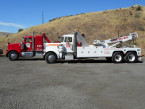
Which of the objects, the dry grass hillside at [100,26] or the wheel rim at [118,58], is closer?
the wheel rim at [118,58]

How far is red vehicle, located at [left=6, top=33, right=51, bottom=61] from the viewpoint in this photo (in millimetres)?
16750

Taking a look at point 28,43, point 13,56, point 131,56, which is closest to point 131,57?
point 131,56

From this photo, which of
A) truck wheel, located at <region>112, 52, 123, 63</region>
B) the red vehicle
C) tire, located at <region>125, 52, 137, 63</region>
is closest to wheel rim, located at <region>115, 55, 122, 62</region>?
truck wheel, located at <region>112, 52, 123, 63</region>

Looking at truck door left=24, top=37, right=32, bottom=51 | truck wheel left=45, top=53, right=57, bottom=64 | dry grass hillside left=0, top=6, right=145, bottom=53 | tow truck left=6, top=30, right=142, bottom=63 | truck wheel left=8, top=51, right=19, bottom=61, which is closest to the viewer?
truck wheel left=45, top=53, right=57, bottom=64

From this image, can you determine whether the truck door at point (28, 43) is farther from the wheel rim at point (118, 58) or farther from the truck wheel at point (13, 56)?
the wheel rim at point (118, 58)

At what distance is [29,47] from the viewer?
17.2 m

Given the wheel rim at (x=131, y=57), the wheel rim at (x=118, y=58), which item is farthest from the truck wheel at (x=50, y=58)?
the wheel rim at (x=131, y=57)

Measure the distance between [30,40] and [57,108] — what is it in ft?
45.1

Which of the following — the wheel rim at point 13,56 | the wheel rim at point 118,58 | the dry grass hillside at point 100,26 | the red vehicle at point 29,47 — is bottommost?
the wheel rim at point 118,58

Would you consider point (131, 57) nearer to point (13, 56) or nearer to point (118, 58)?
point (118, 58)

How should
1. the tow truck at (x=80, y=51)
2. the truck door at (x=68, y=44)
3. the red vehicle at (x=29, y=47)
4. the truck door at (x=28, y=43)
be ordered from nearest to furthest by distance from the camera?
the tow truck at (x=80, y=51), the truck door at (x=68, y=44), the red vehicle at (x=29, y=47), the truck door at (x=28, y=43)

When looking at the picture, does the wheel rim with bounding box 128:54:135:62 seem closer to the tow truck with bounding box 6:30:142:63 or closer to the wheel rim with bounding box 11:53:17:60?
the tow truck with bounding box 6:30:142:63

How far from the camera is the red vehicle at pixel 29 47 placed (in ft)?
55.0

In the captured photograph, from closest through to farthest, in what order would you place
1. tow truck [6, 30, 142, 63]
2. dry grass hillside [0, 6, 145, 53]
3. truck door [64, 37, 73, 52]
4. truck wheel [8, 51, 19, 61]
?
1. tow truck [6, 30, 142, 63]
2. truck door [64, 37, 73, 52]
3. truck wheel [8, 51, 19, 61]
4. dry grass hillside [0, 6, 145, 53]
